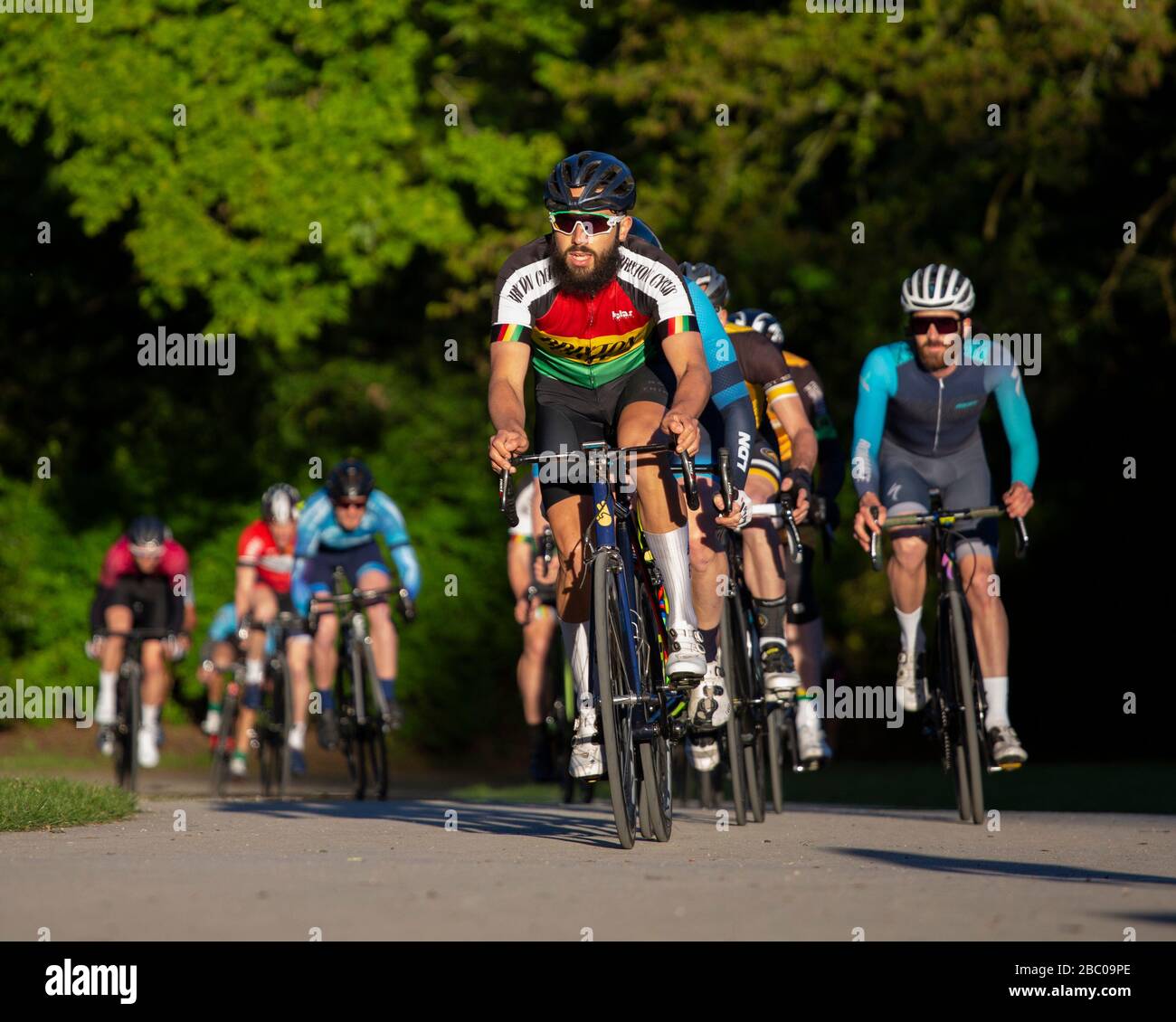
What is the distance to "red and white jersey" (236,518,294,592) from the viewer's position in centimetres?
1783

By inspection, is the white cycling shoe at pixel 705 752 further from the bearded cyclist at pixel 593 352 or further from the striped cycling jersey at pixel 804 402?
the striped cycling jersey at pixel 804 402

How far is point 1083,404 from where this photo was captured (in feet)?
65.4

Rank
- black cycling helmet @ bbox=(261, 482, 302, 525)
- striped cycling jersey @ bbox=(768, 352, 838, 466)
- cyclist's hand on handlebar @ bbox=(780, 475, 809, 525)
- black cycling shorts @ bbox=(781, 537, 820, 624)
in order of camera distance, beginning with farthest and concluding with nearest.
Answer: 1. black cycling helmet @ bbox=(261, 482, 302, 525)
2. striped cycling jersey @ bbox=(768, 352, 838, 466)
3. black cycling shorts @ bbox=(781, 537, 820, 624)
4. cyclist's hand on handlebar @ bbox=(780, 475, 809, 525)

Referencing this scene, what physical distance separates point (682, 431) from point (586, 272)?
78 centimetres

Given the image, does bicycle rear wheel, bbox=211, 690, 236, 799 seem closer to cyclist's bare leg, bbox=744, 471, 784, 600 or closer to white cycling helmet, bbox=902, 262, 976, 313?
cyclist's bare leg, bbox=744, 471, 784, 600

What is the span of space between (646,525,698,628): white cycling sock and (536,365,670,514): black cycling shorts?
32 cm

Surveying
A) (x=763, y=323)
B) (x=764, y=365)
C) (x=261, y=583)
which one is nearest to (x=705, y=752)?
(x=764, y=365)

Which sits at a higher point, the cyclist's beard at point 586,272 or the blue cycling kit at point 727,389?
the cyclist's beard at point 586,272

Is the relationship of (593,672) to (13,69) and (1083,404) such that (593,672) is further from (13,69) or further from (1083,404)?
(13,69)

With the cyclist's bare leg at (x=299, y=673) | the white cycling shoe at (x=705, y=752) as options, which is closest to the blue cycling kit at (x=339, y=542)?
the cyclist's bare leg at (x=299, y=673)

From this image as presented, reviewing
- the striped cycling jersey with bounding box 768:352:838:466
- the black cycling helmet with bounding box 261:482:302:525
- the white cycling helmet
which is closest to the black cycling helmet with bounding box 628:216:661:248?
the white cycling helmet

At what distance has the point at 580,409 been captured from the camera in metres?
8.69

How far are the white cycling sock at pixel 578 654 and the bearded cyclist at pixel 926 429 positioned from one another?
251cm

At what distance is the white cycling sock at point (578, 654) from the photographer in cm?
845
